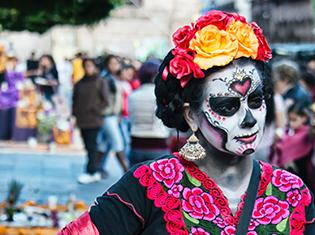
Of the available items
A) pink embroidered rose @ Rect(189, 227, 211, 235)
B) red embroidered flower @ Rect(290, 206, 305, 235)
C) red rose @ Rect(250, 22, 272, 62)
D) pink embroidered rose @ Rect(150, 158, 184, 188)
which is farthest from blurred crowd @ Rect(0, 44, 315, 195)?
pink embroidered rose @ Rect(189, 227, 211, 235)

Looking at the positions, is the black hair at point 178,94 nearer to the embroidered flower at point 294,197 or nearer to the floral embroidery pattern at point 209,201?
the floral embroidery pattern at point 209,201

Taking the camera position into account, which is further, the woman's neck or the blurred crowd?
the blurred crowd

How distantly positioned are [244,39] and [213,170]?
458 mm

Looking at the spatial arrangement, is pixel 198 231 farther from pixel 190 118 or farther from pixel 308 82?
pixel 308 82

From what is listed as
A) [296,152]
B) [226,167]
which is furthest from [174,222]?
[296,152]

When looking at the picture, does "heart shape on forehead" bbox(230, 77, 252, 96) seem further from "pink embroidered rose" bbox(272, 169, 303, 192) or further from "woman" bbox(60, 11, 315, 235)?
"pink embroidered rose" bbox(272, 169, 303, 192)

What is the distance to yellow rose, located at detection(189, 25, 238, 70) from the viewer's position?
3.50m

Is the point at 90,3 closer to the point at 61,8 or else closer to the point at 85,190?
the point at 61,8

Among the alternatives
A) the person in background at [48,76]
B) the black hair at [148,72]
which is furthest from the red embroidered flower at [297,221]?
the person in background at [48,76]

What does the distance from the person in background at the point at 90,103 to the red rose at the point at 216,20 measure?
939 cm

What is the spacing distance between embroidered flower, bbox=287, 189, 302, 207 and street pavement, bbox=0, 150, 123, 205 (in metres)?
7.90

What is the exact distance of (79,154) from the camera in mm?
17469

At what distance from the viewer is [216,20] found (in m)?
3.57

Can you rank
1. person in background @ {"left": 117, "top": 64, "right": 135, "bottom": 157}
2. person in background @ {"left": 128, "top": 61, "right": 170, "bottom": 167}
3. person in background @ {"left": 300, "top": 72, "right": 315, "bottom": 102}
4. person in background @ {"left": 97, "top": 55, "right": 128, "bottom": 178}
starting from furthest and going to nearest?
person in background @ {"left": 117, "top": 64, "right": 135, "bottom": 157}
person in background @ {"left": 97, "top": 55, "right": 128, "bottom": 178}
person in background @ {"left": 300, "top": 72, "right": 315, "bottom": 102}
person in background @ {"left": 128, "top": 61, "right": 170, "bottom": 167}
